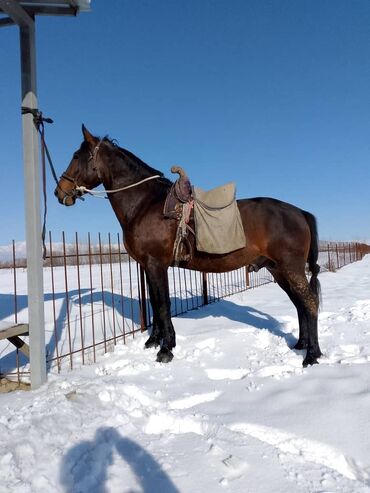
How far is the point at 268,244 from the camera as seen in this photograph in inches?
166

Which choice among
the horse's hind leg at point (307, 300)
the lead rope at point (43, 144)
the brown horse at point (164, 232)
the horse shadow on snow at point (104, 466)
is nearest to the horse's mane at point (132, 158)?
the brown horse at point (164, 232)

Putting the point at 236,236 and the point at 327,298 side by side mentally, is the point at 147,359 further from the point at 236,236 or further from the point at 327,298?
the point at 327,298

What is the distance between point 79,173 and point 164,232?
1.42 m

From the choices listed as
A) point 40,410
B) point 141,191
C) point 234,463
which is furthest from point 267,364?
point 141,191

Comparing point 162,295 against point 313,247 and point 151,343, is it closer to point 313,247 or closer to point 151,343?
point 151,343

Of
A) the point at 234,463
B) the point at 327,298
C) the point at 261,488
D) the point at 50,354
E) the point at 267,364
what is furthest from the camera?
the point at 327,298

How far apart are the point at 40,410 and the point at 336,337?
3835 millimetres

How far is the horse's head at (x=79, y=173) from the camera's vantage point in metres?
4.50

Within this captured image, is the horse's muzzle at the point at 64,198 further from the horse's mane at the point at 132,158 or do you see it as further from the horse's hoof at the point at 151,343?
Result: the horse's hoof at the point at 151,343

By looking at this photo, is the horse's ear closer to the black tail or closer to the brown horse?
the brown horse

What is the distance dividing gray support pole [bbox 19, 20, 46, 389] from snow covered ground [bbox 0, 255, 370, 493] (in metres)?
0.41

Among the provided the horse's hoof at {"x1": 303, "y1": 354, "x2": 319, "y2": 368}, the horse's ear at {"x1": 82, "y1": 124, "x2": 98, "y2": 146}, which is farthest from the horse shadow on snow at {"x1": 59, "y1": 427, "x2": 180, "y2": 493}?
the horse's ear at {"x1": 82, "y1": 124, "x2": 98, "y2": 146}

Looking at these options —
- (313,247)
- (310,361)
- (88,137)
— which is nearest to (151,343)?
(310,361)

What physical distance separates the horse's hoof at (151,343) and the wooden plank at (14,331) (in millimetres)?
1731
